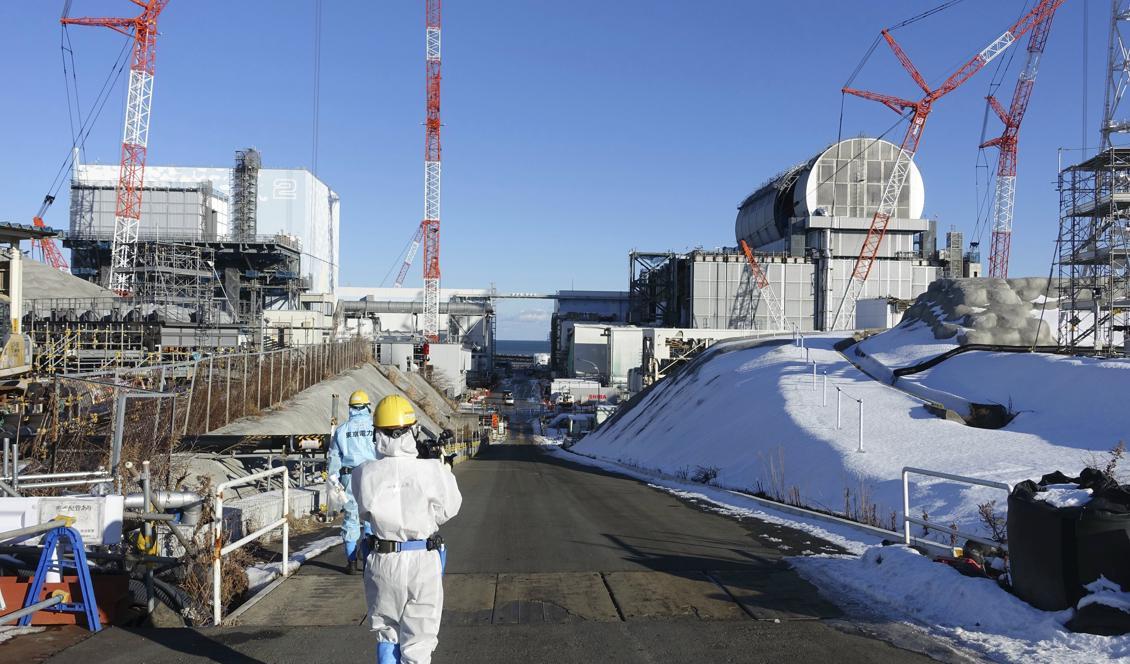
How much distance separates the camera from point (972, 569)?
6.88 m

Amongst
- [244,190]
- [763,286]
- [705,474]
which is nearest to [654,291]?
[763,286]

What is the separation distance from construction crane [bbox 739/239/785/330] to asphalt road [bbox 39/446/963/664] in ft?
185

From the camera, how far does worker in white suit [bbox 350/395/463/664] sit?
4.55m

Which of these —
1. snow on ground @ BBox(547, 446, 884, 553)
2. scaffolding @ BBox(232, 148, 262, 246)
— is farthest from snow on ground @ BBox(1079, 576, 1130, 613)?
scaffolding @ BBox(232, 148, 262, 246)

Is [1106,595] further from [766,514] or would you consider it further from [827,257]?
[827,257]

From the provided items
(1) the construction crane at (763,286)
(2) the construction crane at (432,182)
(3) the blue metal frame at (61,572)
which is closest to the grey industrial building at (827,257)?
(1) the construction crane at (763,286)

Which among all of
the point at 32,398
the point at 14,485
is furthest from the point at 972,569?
the point at 32,398

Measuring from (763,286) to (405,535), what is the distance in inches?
2495

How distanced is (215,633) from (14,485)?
11.0 feet

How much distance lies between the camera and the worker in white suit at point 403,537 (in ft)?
14.9

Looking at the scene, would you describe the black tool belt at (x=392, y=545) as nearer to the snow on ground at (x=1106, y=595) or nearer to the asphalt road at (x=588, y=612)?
the asphalt road at (x=588, y=612)

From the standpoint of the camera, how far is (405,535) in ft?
15.3

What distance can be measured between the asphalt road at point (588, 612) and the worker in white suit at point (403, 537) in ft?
3.78

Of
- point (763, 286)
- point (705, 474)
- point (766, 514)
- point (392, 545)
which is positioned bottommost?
point (705, 474)
